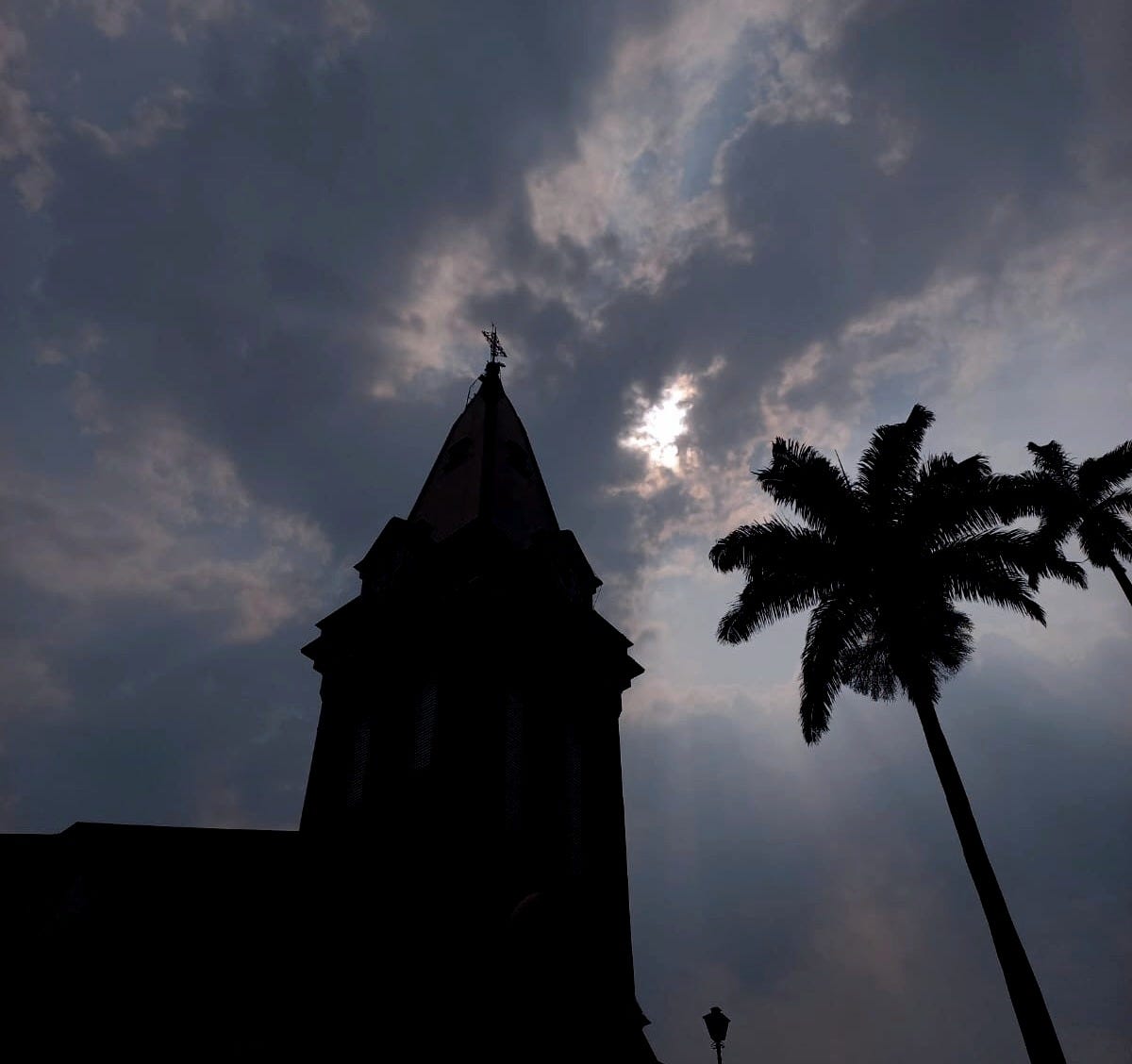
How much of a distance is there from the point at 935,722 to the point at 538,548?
11639mm

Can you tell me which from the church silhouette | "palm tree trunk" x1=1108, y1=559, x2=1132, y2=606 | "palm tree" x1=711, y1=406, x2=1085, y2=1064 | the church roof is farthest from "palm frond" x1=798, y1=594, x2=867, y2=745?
"palm tree trunk" x1=1108, y1=559, x2=1132, y2=606

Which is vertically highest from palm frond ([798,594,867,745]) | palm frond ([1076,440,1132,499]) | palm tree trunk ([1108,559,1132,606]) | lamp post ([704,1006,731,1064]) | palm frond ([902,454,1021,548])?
palm frond ([1076,440,1132,499])

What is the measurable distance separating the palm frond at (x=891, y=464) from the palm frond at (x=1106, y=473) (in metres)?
12.6

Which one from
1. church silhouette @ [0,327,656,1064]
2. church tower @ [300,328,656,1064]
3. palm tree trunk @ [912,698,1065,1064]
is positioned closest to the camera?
palm tree trunk @ [912,698,1065,1064]

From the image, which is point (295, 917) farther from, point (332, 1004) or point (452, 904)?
point (452, 904)

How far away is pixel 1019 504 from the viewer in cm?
1819

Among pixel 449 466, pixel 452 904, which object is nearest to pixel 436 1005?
pixel 452 904

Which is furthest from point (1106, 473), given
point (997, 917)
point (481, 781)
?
point (481, 781)

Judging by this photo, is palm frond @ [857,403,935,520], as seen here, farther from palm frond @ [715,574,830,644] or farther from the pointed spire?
the pointed spire

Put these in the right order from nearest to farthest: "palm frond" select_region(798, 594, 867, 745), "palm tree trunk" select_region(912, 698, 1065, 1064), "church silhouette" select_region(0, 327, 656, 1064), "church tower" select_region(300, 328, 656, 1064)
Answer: "palm tree trunk" select_region(912, 698, 1065, 1064) < "church silhouette" select_region(0, 327, 656, 1064) < "church tower" select_region(300, 328, 656, 1064) < "palm frond" select_region(798, 594, 867, 745)

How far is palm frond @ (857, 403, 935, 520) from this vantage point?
1888cm

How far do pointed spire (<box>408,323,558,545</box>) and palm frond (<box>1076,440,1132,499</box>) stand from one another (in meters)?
19.9

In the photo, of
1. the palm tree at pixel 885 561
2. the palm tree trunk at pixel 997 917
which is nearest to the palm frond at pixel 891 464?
the palm tree at pixel 885 561

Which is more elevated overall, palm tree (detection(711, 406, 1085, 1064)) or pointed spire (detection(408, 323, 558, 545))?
pointed spire (detection(408, 323, 558, 545))
